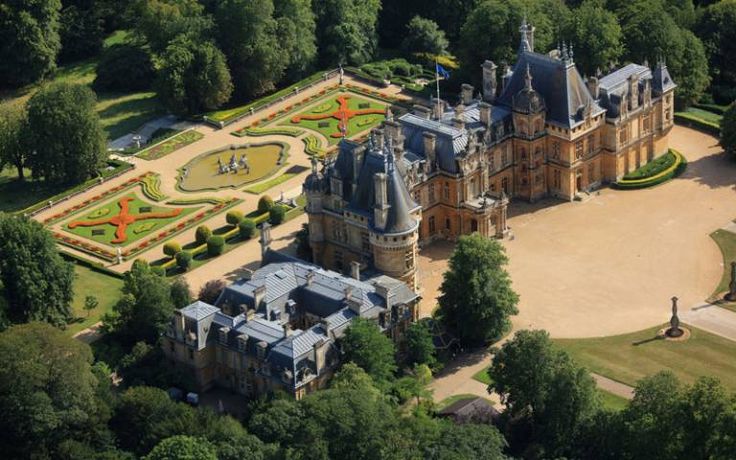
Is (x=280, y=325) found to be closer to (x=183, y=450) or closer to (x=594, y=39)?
(x=183, y=450)

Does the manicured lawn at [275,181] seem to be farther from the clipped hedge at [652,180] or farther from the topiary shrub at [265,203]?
the clipped hedge at [652,180]

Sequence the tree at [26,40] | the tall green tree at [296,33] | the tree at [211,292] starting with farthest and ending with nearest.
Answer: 1. the tree at [26,40]
2. the tall green tree at [296,33]
3. the tree at [211,292]

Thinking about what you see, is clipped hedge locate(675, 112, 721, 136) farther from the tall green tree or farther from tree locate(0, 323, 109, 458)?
tree locate(0, 323, 109, 458)

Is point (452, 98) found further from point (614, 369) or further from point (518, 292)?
point (614, 369)

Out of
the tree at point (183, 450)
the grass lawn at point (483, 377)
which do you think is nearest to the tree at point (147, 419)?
the tree at point (183, 450)

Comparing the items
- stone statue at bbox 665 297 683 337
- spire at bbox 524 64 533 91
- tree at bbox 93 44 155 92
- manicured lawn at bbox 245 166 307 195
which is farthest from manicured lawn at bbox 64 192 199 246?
stone statue at bbox 665 297 683 337

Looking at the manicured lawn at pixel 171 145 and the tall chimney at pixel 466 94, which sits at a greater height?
the tall chimney at pixel 466 94

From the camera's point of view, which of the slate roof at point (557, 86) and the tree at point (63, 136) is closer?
the slate roof at point (557, 86)
